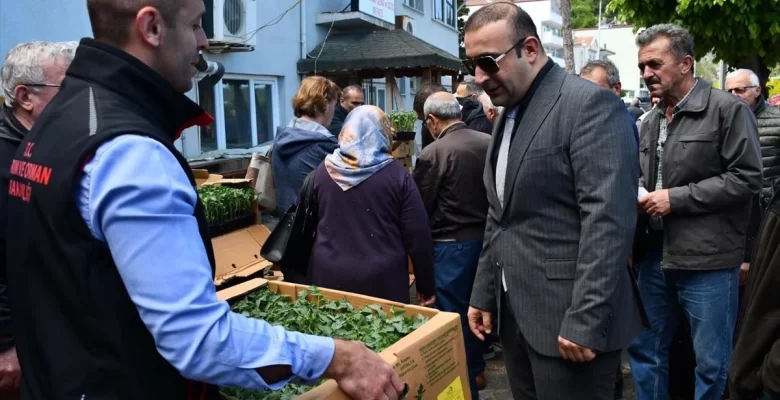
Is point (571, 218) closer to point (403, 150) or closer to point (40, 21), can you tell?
point (403, 150)

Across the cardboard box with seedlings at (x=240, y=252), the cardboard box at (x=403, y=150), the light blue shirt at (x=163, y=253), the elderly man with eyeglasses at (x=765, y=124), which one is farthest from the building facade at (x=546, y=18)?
the light blue shirt at (x=163, y=253)

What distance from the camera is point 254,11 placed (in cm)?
970

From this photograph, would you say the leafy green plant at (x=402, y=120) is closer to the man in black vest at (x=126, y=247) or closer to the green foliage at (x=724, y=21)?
the green foliage at (x=724, y=21)

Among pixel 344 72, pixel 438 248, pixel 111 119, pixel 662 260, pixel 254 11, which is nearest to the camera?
pixel 111 119

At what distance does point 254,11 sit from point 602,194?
8418 mm

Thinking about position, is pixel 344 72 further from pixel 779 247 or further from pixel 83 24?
pixel 779 247

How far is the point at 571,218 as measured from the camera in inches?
94.0

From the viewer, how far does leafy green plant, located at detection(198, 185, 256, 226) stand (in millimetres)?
4336

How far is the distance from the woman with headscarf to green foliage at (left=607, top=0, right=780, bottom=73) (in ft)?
26.5

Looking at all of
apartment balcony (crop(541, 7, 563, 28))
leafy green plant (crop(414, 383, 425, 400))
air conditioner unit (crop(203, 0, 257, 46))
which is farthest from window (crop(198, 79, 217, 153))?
apartment balcony (crop(541, 7, 563, 28))

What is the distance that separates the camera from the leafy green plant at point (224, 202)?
4336mm

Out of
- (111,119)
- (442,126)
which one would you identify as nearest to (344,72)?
(442,126)

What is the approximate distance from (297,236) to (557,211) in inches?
71.7

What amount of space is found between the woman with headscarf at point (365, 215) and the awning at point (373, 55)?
8.28 meters
